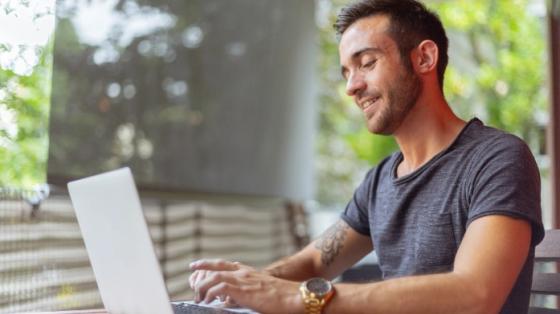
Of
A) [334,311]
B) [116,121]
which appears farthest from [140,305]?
[116,121]

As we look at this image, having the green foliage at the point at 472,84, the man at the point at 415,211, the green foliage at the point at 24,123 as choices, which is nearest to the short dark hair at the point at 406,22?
the man at the point at 415,211

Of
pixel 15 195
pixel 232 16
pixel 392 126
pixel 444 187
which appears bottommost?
pixel 15 195

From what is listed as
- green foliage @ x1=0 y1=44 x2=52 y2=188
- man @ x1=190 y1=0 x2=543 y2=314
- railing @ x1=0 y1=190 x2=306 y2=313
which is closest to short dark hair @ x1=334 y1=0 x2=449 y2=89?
man @ x1=190 y1=0 x2=543 y2=314

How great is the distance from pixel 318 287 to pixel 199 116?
11.7 ft

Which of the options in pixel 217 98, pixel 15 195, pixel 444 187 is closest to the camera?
pixel 444 187

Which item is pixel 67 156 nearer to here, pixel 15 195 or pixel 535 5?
pixel 15 195

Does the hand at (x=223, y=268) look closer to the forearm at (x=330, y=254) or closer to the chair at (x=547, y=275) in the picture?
the forearm at (x=330, y=254)

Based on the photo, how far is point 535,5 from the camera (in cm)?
732

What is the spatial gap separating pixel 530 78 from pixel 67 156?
523 centimetres

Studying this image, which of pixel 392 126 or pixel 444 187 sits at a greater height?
pixel 392 126

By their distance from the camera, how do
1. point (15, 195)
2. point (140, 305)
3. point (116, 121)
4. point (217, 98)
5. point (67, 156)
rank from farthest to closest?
point (217, 98)
point (116, 121)
point (67, 156)
point (15, 195)
point (140, 305)

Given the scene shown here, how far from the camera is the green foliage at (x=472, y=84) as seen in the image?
24.1 feet

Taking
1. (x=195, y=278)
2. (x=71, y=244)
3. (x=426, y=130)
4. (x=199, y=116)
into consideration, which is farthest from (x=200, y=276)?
(x=199, y=116)

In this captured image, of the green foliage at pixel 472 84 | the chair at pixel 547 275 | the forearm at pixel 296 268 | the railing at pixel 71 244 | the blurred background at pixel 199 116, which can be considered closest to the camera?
the chair at pixel 547 275
